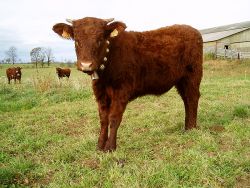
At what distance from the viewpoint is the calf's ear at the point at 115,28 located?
5.57m

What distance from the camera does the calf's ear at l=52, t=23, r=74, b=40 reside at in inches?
223

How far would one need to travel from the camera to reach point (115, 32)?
557 centimetres

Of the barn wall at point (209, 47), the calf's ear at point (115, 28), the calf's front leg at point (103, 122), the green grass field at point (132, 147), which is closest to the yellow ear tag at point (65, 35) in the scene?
the calf's ear at point (115, 28)

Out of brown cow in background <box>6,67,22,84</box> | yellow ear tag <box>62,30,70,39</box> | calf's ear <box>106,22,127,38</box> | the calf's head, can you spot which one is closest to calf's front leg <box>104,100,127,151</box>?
the calf's head

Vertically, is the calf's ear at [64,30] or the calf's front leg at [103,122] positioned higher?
the calf's ear at [64,30]

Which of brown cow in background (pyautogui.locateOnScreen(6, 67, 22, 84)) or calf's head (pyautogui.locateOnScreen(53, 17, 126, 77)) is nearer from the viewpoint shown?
calf's head (pyautogui.locateOnScreen(53, 17, 126, 77))

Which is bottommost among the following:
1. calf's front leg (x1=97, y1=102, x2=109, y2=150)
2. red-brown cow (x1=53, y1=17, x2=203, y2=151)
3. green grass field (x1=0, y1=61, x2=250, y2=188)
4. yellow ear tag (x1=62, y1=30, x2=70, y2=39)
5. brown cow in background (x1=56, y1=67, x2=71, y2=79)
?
brown cow in background (x1=56, y1=67, x2=71, y2=79)

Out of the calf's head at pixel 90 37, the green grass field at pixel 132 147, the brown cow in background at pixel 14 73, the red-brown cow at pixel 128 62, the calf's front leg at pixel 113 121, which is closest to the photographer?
the green grass field at pixel 132 147

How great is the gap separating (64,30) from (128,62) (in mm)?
1152

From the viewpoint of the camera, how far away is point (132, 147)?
6.29 metres

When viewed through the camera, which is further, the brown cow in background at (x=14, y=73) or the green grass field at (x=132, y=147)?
the brown cow in background at (x=14, y=73)

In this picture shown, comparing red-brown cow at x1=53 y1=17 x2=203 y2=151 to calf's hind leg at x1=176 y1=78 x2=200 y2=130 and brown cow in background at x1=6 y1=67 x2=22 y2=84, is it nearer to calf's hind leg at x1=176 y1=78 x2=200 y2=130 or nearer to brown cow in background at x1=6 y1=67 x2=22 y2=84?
calf's hind leg at x1=176 y1=78 x2=200 y2=130

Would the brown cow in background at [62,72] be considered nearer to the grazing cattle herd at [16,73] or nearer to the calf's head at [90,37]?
the grazing cattle herd at [16,73]

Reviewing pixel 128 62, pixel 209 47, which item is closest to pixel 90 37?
pixel 128 62
